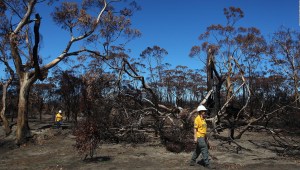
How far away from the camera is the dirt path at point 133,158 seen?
962 centimetres

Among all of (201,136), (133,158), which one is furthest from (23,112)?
(201,136)

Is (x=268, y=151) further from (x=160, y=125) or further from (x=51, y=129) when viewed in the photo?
(x=51, y=129)

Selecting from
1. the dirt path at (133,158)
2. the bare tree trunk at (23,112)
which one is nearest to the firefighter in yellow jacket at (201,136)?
the dirt path at (133,158)

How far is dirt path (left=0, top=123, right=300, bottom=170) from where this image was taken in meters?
9.62

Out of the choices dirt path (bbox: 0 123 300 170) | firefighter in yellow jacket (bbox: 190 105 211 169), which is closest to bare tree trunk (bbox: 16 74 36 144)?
dirt path (bbox: 0 123 300 170)

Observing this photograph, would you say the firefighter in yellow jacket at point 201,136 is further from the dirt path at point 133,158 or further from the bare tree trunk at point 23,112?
the bare tree trunk at point 23,112

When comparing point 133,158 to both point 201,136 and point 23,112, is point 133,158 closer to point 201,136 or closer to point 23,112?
point 201,136

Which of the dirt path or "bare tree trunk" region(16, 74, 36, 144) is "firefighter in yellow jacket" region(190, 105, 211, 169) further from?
"bare tree trunk" region(16, 74, 36, 144)

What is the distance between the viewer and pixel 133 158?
11.0m

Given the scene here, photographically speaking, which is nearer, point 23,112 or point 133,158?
point 133,158

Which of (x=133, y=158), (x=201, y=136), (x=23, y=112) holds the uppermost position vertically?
(x=23, y=112)

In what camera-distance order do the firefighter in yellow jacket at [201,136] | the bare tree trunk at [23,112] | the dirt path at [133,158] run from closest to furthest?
the firefighter in yellow jacket at [201,136]
the dirt path at [133,158]
the bare tree trunk at [23,112]

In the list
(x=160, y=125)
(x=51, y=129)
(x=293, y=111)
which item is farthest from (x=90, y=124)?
(x=293, y=111)

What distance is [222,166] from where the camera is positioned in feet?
31.1
